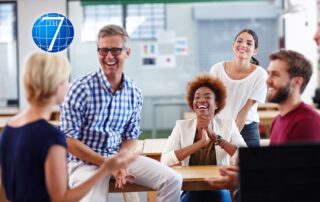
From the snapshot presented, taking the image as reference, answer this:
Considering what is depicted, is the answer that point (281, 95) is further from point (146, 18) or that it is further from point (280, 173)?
point (146, 18)

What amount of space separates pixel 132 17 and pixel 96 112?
6.82 meters

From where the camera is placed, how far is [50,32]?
412cm

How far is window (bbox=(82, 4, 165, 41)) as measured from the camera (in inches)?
377

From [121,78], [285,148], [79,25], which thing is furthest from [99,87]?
[79,25]

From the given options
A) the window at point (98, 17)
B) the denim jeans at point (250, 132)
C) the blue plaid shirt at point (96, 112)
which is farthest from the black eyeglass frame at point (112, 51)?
the window at point (98, 17)

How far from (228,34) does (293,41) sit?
1148 mm

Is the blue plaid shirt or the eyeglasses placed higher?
the eyeglasses

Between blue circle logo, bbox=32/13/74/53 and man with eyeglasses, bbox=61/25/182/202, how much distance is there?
105cm

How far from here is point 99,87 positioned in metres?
3.09

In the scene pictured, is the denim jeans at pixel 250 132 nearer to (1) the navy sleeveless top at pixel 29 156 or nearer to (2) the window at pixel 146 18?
(1) the navy sleeveless top at pixel 29 156

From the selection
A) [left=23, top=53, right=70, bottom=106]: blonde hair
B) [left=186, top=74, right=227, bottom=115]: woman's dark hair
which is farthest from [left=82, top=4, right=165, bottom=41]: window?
[left=23, top=53, right=70, bottom=106]: blonde hair

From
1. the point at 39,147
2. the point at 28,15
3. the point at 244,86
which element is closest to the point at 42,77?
the point at 39,147

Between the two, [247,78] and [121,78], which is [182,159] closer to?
[121,78]

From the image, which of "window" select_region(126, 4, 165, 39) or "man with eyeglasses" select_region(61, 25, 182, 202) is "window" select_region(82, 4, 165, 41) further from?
"man with eyeglasses" select_region(61, 25, 182, 202)
